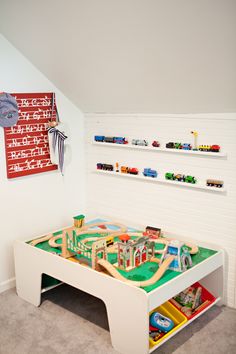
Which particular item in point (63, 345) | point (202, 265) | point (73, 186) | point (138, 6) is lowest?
point (63, 345)

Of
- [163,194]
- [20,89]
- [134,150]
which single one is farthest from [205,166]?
[20,89]

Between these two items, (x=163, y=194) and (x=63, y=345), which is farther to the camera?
(x=163, y=194)

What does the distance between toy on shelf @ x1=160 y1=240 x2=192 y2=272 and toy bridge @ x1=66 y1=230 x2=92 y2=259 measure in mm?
499

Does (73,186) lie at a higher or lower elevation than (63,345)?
higher

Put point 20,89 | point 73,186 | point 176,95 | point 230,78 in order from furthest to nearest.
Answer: point 73,186 < point 20,89 < point 176,95 < point 230,78

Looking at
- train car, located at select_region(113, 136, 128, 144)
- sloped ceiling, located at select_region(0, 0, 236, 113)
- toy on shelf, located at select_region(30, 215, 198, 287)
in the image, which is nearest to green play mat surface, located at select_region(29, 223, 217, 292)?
toy on shelf, located at select_region(30, 215, 198, 287)

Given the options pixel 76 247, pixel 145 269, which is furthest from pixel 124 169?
pixel 145 269

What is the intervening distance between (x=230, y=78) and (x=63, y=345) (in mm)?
1962

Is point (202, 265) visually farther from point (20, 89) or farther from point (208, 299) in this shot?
point (20, 89)

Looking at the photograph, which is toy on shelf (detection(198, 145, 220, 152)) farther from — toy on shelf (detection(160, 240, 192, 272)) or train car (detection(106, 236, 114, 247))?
train car (detection(106, 236, 114, 247))

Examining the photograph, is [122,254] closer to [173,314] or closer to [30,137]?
[173,314]

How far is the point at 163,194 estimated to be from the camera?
11.4 ft

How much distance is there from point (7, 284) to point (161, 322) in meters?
1.41

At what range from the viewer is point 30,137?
139 inches
